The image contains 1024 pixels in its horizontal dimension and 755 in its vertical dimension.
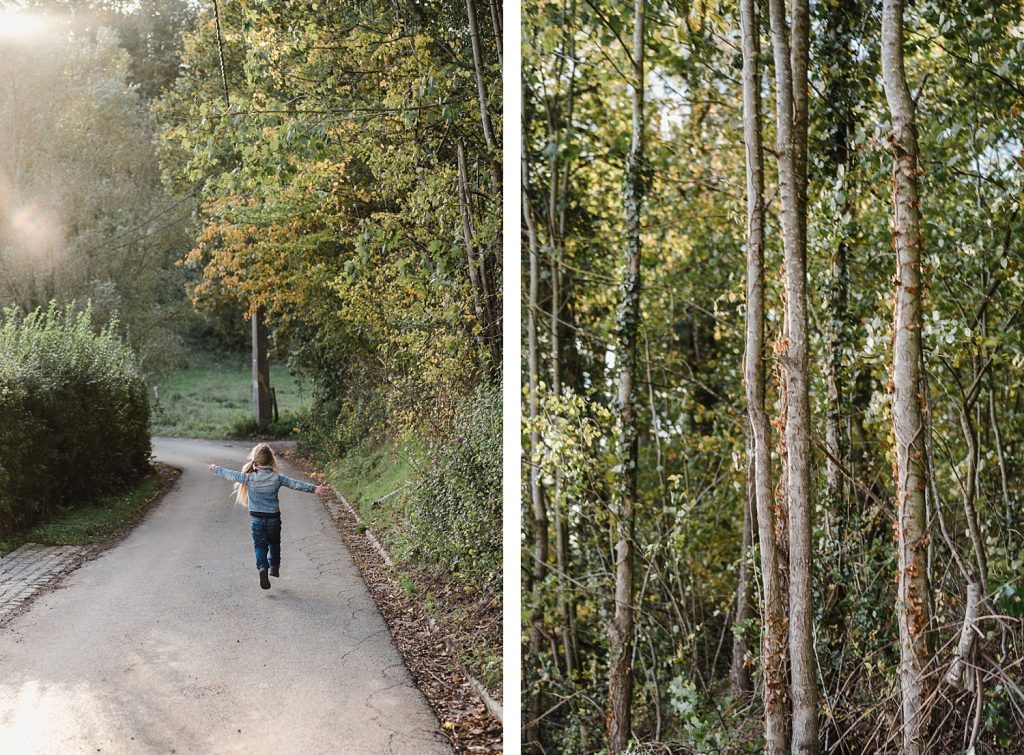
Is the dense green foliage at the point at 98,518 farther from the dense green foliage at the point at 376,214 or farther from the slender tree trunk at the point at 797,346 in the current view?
the slender tree trunk at the point at 797,346

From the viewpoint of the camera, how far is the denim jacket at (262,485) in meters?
2.59

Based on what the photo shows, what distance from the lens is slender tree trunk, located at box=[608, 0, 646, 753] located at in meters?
2.16

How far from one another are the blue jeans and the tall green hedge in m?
0.37

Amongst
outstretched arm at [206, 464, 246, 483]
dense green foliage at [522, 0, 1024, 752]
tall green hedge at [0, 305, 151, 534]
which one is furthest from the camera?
A: outstretched arm at [206, 464, 246, 483]

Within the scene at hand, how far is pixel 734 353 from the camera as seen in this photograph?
203 centimetres

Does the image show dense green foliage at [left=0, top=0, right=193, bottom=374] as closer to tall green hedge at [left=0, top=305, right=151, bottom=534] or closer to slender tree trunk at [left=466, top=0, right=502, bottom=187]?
tall green hedge at [left=0, top=305, right=151, bottom=534]

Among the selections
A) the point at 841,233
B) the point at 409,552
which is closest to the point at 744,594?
the point at 841,233

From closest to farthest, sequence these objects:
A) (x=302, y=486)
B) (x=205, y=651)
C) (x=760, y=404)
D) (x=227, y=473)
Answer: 1. (x=760, y=404)
2. (x=205, y=651)
3. (x=227, y=473)
4. (x=302, y=486)

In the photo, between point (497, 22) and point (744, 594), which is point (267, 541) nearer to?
point (744, 594)

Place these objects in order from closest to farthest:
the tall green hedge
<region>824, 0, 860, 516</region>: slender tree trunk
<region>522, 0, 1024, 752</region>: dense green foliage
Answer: <region>522, 0, 1024, 752</region>: dense green foliage < <region>824, 0, 860, 516</region>: slender tree trunk < the tall green hedge

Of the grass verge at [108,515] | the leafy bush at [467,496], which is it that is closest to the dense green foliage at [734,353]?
the leafy bush at [467,496]

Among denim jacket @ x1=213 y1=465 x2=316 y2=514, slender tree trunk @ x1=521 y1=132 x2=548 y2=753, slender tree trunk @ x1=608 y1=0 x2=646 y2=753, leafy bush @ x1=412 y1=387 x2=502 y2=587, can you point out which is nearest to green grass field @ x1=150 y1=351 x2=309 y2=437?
denim jacket @ x1=213 y1=465 x2=316 y2=514

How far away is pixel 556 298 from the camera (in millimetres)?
2428

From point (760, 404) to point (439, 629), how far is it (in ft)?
4.40
